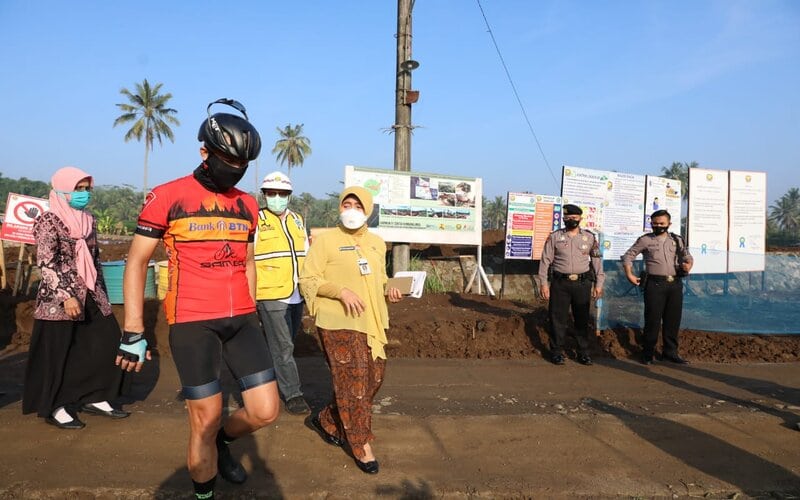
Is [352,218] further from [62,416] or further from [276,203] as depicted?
[62,416]

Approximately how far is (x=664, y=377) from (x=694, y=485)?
2.94m

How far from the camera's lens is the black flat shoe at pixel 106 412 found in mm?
4609

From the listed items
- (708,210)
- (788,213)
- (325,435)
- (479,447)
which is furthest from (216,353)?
(788,213)

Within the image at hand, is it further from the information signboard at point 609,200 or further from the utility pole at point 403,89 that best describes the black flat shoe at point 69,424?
the information signboard at point 609,200

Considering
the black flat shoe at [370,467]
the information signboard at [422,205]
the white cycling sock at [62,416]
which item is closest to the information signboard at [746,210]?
the information signboard at [422,205]

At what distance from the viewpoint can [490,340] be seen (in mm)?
7422

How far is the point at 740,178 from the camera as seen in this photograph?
11734 mm

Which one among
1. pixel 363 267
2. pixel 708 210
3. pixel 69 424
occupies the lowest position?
pixel 69 424

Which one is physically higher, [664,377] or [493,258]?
[493,258]

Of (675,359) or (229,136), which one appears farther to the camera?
(675,359)

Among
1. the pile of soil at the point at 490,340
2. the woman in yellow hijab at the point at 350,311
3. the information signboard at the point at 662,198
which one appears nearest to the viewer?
the woman in yellow hijab at the point at 350,311

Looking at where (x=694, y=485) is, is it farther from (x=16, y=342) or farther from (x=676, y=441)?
(x=16, y=342)

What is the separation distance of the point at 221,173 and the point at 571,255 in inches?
190

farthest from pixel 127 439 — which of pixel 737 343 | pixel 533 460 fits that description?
pixel 737 343
